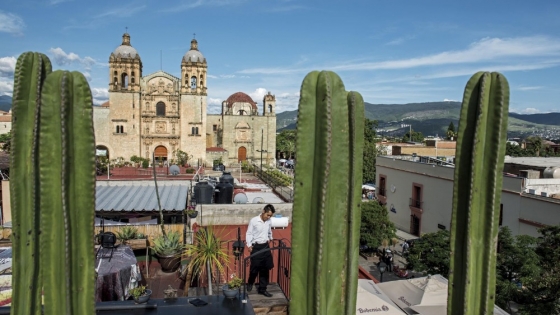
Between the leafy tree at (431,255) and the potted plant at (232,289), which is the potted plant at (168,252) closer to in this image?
the potted plant at (232,289)

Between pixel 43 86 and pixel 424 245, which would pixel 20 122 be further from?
pixel 424 245

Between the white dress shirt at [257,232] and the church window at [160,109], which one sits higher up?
the church window at [160,109]

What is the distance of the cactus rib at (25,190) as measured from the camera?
2.59 meters

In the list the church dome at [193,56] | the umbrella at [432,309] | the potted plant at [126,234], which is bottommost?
the umbrella at [432,309]

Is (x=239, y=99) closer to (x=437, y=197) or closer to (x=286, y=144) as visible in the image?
(x=286, y=144)

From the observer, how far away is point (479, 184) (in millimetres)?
2898

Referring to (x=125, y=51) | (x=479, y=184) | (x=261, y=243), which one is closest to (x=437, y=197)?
(x=261, y=243)

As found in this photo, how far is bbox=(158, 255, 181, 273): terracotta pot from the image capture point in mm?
7996

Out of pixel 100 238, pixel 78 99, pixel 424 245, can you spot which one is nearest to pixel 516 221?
pixel 424 245

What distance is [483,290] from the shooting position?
2930 millimetres

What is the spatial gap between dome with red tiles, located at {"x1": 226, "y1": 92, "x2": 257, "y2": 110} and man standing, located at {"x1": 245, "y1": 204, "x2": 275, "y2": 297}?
48.9 meters

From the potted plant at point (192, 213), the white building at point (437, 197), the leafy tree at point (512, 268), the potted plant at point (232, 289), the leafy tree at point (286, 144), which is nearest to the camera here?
the potted plant at point (232, 289)

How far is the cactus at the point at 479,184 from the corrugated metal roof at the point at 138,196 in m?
9.40

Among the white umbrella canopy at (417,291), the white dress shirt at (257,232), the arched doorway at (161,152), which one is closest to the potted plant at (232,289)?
the white dress shirt at (257,232)
